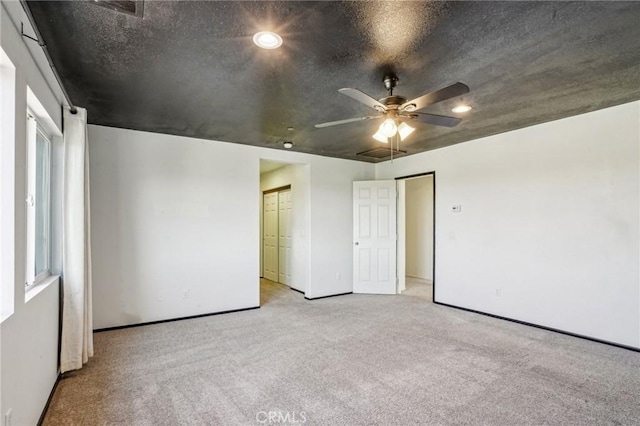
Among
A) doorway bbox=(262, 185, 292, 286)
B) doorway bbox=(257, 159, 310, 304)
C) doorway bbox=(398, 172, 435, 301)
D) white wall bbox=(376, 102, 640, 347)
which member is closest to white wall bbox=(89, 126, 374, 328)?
doorway bbox=(257, 159, 310, 304)

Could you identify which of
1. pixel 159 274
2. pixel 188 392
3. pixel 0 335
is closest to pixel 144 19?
pixel 0 335

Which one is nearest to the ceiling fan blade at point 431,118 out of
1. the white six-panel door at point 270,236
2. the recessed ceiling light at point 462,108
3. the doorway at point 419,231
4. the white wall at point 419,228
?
the recessed ceiling light at point 462,108

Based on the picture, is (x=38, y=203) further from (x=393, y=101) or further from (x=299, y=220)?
(x=299, y=220)

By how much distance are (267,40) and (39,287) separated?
7.75 ft

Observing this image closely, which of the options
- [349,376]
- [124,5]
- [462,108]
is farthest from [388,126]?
[349,376]

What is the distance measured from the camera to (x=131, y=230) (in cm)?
422

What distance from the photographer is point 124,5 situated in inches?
71.1

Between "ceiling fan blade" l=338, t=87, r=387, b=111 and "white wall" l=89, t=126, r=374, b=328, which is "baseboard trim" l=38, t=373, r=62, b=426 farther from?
"ceiling fan blade" l=338, t=87, r=387, b=111

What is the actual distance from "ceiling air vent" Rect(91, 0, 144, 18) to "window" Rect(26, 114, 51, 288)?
117cm

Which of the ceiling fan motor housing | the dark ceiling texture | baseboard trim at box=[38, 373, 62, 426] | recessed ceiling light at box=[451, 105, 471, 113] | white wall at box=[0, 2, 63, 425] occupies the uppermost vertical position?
the dark ceiling texture

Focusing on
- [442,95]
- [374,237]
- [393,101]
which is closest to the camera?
[442,95]

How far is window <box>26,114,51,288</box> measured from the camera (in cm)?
243

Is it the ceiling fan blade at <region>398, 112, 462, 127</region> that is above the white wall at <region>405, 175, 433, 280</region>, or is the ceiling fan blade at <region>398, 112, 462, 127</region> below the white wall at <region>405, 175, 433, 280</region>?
above

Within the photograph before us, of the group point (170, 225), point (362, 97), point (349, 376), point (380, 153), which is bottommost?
point (349, 376)
